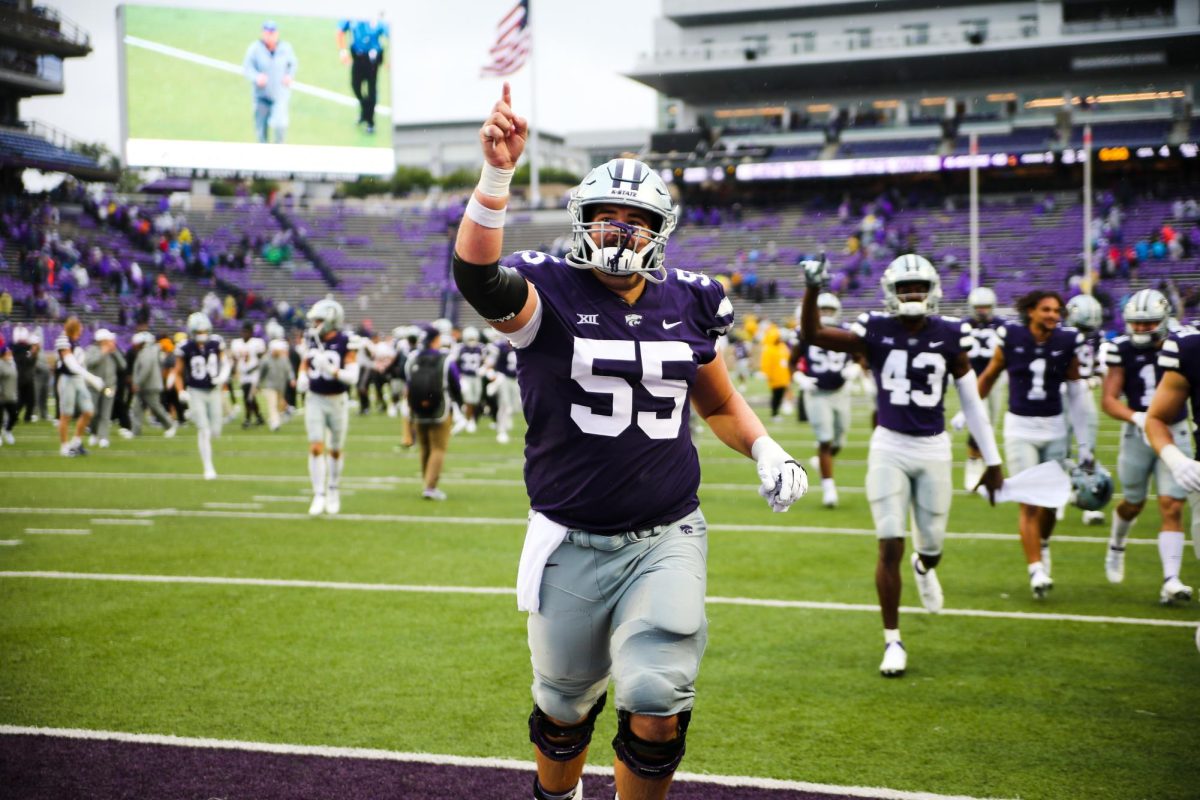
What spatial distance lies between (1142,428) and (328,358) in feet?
24.0

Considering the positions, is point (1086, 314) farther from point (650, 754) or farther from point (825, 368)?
point (650, 754)

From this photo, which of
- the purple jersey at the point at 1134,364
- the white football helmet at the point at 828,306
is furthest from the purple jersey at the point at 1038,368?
the white football helmet at the point at 828,306

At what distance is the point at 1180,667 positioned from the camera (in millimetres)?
6273

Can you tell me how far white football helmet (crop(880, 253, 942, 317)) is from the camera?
6516 millimetres

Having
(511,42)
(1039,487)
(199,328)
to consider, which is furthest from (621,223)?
(511,42)

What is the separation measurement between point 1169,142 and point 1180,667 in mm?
39534

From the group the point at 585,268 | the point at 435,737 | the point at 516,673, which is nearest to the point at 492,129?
the point at 585,268

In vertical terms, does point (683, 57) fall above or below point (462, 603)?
above

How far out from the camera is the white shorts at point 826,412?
12.7m

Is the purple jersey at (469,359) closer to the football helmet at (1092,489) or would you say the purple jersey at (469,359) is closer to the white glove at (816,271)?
the football helmet at (1092,489)

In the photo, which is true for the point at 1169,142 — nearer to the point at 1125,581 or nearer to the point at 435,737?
the point at 1125,581

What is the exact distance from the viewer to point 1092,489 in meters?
8.57

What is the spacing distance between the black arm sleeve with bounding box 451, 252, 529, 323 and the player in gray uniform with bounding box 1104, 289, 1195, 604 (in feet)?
17.8

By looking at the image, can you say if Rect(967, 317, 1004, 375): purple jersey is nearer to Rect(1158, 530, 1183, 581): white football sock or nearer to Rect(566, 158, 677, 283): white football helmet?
Rect(1158, 530, 1183, 581): white football sock
